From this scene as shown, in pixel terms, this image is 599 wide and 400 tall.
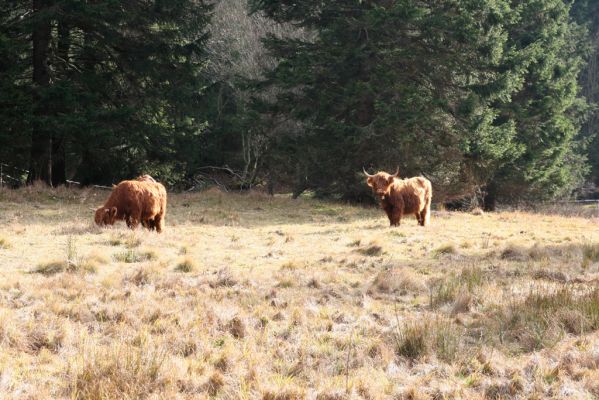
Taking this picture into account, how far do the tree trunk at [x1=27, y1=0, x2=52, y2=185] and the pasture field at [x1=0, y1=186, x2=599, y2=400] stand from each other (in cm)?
802

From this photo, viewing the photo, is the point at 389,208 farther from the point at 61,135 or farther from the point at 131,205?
the point at 61,135

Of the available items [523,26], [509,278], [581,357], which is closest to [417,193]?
[509,278]

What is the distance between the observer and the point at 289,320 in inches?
223

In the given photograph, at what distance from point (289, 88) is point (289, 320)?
15447 mm

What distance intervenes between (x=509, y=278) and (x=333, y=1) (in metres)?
14.3

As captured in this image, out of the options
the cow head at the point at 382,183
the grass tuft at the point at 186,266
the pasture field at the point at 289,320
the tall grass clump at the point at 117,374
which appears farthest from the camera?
the cow head at the point at 382,183

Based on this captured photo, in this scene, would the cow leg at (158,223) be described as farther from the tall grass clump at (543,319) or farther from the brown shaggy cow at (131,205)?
the tall grass clump at (543,319)

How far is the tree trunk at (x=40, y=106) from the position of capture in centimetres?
1755

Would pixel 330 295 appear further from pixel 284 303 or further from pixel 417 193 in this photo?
pixel 417 193

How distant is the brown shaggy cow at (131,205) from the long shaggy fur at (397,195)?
530cm

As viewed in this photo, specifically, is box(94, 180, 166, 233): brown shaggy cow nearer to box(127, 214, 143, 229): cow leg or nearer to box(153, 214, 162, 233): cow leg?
box(127, 214, 143, 229): cow leg

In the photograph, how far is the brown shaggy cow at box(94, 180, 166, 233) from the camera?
11.2 metres

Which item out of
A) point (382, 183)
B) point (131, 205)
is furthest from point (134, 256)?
point (382, 183)

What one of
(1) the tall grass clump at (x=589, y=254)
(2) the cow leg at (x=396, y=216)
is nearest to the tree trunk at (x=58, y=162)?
(2) the cow leg at (x=396, y=216)
